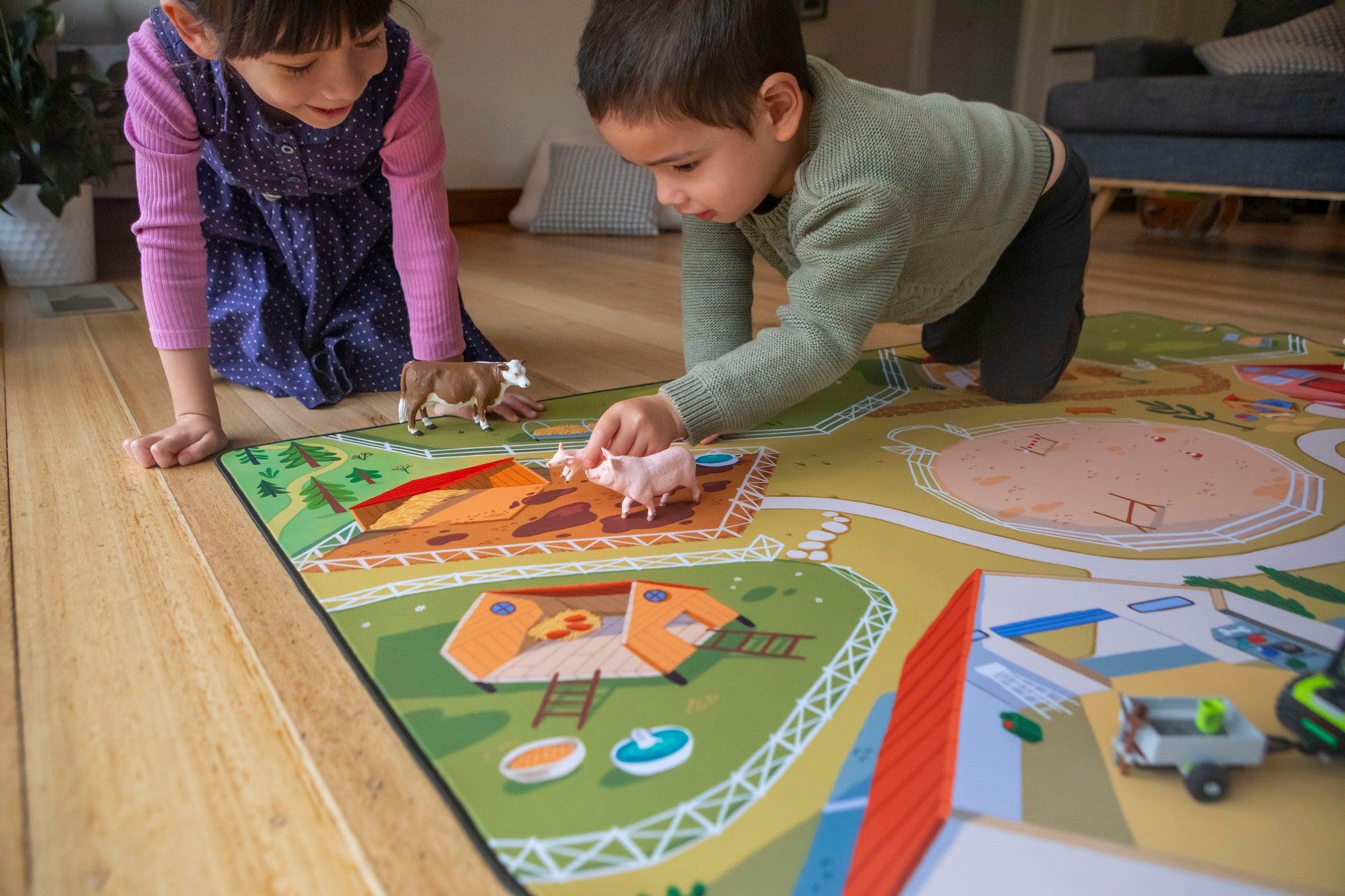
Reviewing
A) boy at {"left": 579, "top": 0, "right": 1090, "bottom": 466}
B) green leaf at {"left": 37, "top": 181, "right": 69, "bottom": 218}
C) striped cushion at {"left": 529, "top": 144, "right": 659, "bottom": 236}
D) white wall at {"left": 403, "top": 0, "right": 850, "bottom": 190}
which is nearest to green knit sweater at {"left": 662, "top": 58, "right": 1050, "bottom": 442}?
boy at {"left": 579, "top": 0, "right": 1090, "bottom": 466}

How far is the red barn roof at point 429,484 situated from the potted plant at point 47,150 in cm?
134

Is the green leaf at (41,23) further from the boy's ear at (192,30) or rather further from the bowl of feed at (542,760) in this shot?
the bowl of feed at (542,760)

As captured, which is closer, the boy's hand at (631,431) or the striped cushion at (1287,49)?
the boy's hand at (631,431)

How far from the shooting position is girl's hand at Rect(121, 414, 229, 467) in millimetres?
963

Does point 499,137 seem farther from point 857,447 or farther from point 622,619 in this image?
point 622,619

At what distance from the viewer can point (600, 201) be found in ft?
9.37

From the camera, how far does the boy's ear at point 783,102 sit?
83cm

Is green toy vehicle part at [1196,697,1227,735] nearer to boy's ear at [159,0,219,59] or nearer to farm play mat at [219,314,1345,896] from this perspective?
farm play mat at [219,314,1345,896]

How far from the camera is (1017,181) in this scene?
109 cm

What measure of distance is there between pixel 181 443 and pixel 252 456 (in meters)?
0.07

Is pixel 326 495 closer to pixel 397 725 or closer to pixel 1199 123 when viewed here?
pixel 397 725

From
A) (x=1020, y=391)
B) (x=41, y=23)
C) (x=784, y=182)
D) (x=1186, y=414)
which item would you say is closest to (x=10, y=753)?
(x=784, y=182)

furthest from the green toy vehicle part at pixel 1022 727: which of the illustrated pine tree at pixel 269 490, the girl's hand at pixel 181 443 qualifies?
the girl's hand at pixel 181 443

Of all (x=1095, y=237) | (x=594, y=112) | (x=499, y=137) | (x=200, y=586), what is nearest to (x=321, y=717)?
(x=200, y=586)
